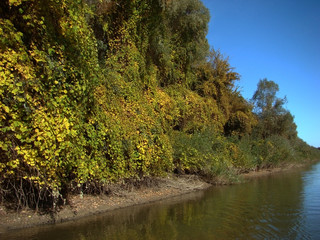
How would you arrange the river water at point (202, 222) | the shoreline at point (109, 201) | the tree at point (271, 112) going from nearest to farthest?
the river water at point (202, 222)
the shoreline at point (109, 201)
the tree at point (271, 112)

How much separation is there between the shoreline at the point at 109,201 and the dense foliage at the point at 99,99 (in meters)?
0.46

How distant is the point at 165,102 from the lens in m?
16.2

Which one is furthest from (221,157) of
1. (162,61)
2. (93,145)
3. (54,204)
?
(54,204)

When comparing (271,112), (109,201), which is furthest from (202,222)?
(271,112)

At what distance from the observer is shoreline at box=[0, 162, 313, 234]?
7.93m

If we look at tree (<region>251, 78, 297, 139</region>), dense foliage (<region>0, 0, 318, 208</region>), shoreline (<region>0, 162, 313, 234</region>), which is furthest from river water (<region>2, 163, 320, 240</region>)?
tree (<region>251, 78, 297, 139</region>)

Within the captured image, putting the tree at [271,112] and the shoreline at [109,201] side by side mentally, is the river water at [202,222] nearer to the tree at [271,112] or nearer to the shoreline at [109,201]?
the shoreline at [109,201]

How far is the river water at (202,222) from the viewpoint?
725 centimetres

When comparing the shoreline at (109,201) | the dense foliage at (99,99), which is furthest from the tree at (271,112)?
the shoreline at (109,201)

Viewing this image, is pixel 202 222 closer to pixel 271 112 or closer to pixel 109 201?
pixel 109 201

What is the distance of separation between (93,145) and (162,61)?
973 centimetres

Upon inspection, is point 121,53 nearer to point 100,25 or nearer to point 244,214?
point 100,25

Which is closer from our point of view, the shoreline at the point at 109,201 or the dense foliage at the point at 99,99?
the dense foliage at the point at 99,99

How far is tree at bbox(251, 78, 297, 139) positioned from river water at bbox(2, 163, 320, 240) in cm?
2226
